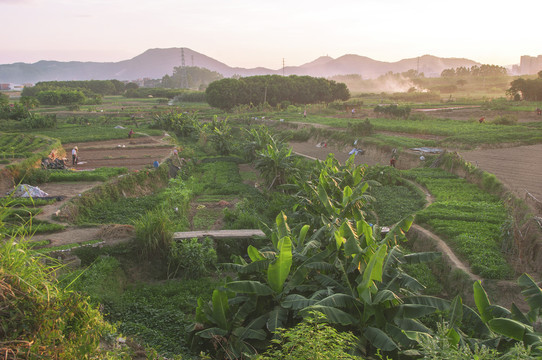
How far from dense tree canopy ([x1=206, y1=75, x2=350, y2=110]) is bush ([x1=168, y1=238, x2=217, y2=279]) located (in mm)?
47852

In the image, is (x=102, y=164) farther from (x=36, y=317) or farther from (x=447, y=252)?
A: (x=36, y=317)

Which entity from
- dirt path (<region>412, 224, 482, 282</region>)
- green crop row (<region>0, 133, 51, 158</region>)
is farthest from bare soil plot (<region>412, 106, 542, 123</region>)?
green crop row (<region>0, 133, 51, 158</region>)

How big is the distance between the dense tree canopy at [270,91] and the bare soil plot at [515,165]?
128 ft

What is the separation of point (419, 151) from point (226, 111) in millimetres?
39418

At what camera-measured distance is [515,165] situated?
20734mm

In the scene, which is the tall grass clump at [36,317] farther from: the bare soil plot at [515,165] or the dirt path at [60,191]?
the bare soil plot at [515,165]

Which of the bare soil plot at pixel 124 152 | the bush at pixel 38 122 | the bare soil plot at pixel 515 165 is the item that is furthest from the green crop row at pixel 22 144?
the bare soil plot at pixel 515 165

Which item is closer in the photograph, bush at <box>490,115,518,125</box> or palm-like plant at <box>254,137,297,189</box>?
palm-like plant at <box>254,137,297,189</box>

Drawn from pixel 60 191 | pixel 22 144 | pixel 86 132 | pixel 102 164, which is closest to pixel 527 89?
pixel 102 164

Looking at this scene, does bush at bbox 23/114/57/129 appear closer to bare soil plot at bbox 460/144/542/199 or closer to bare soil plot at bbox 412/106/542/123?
bare soil plot at bbox 460/144/542/199

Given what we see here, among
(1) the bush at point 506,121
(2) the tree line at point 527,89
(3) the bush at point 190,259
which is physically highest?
(2) the tree line at point 527,89

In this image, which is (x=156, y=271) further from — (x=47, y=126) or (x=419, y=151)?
(x=47, y=126)

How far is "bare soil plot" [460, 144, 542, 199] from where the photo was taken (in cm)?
1684

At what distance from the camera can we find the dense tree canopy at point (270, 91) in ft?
190
